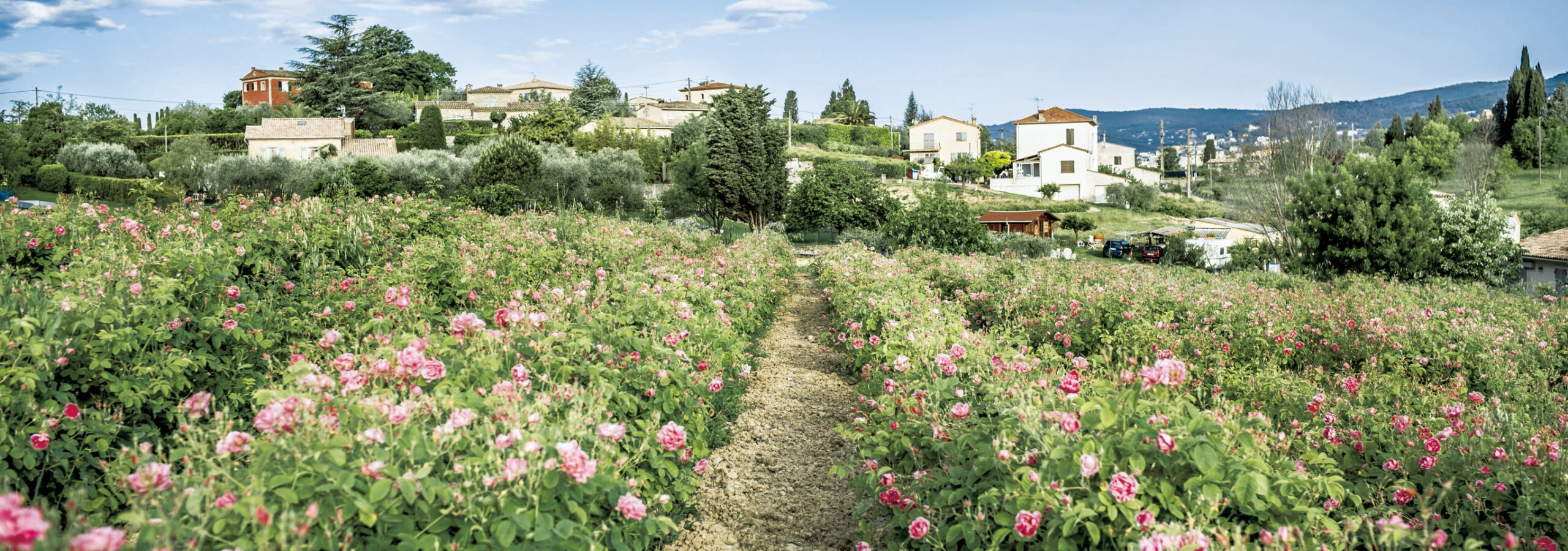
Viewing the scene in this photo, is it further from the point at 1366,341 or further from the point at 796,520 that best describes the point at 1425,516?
the point at 1366,341

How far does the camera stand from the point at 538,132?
52.4 meters

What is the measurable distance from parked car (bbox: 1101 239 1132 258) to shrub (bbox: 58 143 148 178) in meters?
48.0

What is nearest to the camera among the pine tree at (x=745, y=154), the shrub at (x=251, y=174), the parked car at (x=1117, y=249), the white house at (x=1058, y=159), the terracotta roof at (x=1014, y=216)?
the shrub at (x=251, y=174)

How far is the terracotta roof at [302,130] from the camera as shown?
1839 inches

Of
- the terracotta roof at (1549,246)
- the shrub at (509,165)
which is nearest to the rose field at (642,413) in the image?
the terracotta roof at (1549,246)

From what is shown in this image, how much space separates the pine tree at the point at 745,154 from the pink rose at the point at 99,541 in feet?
101

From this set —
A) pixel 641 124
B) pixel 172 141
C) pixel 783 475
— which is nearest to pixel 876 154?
pixel 641 124

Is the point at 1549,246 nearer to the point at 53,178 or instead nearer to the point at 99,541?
the point at 99,541

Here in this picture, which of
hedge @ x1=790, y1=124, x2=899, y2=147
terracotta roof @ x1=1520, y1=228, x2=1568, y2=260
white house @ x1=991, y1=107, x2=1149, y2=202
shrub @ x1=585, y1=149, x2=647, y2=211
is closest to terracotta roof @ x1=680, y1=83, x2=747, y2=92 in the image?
hedge @ x1=790, y1=124, x2=899, y2=147

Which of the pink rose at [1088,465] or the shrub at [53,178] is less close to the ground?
the shrub at [53,178]

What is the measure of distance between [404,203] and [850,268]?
235 inches

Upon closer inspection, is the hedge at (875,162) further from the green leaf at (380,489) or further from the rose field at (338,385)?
the green leaf at (380,489)

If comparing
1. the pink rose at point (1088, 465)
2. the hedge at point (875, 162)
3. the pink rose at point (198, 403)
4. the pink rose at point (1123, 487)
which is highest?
the hedge at point (875, 162)

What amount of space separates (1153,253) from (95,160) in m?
52.1
